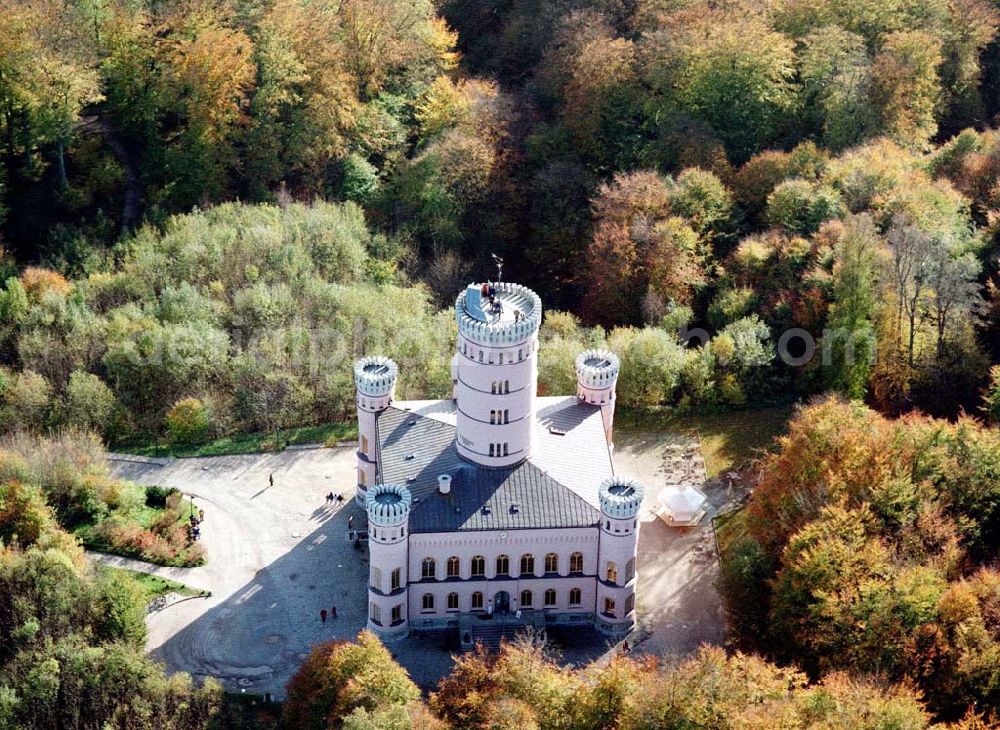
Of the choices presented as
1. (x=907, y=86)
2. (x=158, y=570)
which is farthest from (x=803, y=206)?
(x=158, y=570)

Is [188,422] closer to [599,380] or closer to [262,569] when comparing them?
[262,569]

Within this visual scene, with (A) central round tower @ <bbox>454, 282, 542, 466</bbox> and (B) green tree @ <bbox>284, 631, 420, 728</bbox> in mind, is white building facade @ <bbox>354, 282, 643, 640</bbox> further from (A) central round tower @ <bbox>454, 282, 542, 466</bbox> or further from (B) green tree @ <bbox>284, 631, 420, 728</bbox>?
(B) green tree @ <bbox>284, 631, 420, 728</bbox>

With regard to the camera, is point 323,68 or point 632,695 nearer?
point 632,695

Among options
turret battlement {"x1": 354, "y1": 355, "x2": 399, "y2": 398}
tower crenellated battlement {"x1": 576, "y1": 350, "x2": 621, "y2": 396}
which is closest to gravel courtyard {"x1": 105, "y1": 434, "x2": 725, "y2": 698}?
turret battlement {"x1": 354, "y1": 355, "x2": 399, "y2": 398}

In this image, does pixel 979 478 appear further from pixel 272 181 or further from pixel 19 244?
pixel 19 244

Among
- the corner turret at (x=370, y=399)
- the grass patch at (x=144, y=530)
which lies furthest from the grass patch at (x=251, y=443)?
the corner turret at (x=370, y=399)

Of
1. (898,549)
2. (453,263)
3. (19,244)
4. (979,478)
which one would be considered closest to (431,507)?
(898,549)

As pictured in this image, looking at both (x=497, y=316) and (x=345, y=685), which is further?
(x=497, y=316)
